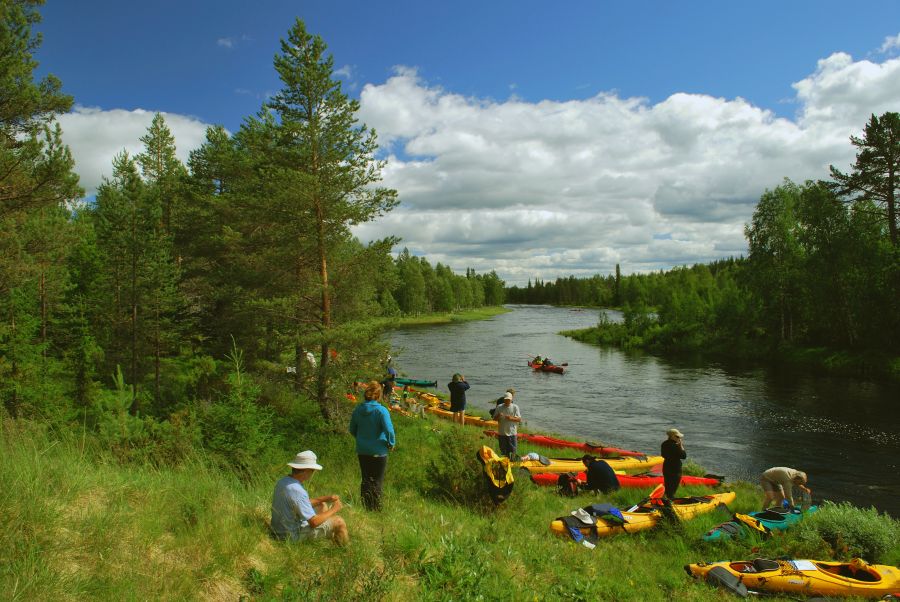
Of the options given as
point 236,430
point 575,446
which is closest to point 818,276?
point 575,446

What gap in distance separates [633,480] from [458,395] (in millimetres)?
6462

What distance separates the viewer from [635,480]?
1144 centimetres

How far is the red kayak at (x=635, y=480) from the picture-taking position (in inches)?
439

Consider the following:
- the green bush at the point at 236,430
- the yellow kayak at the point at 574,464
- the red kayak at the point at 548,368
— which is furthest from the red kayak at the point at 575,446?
the red kayak at the point at 548,368

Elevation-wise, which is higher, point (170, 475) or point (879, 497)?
point (170, 475)

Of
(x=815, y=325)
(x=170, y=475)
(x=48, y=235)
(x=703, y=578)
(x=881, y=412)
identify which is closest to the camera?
(x=170, y=475)

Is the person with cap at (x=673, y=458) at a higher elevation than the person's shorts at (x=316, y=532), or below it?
below

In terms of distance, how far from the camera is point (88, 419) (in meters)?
13.7

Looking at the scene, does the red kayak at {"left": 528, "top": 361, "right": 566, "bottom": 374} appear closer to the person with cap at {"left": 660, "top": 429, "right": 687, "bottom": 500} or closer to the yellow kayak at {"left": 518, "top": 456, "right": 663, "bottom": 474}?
the yellow kayak at {"left": 518, "top": 456, "right": 663, "bottom": 474}

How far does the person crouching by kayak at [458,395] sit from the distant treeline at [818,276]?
83.7 feet

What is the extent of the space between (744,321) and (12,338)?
147 feet

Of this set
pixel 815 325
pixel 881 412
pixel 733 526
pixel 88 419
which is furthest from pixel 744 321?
pixel 88 419

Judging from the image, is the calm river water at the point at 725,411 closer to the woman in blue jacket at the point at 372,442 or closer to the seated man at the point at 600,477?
the seated man at the point at 600,477

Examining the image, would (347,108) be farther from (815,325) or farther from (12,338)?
(815,325)
